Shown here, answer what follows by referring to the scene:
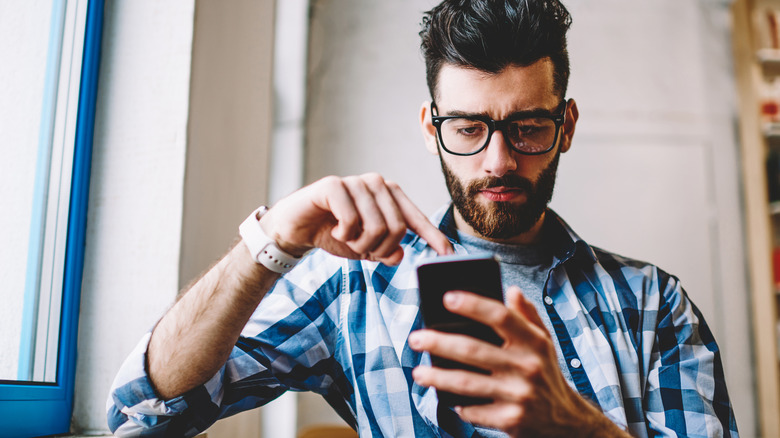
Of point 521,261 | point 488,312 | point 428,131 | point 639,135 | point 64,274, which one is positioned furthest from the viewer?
point 639,135

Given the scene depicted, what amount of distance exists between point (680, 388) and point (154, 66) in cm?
119

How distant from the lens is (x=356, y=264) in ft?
3.61

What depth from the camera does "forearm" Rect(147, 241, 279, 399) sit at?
2.65 feet

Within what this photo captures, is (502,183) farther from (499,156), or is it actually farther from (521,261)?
(521,261)

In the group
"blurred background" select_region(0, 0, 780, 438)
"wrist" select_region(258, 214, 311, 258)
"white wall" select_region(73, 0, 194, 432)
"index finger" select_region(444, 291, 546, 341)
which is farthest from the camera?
"blurred background" select_region(0, 0, 780, 438)

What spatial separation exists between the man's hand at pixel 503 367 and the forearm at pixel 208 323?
33cm

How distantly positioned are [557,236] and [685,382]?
374 millimetres

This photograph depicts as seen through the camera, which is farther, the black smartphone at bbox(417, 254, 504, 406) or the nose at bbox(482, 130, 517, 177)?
the nose at bbox(482, 130, 517, 177)

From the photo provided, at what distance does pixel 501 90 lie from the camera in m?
1.13

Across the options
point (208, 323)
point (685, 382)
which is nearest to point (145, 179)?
point (208, 323)

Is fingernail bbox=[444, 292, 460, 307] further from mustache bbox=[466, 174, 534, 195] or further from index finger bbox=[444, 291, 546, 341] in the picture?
mustache bbox=[466, 174, 534, 195]

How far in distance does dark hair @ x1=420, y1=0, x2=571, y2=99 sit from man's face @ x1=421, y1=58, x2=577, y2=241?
Answer: 0.08 feet

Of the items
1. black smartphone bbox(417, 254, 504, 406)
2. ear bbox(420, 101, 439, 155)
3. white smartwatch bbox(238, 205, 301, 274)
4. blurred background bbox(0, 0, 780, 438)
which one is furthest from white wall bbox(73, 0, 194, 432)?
blurred background bbox(0, 0, 780, 438)

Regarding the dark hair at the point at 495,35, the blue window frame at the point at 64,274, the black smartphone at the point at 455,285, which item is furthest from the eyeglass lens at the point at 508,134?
the blue window frame at the point at 64,274
